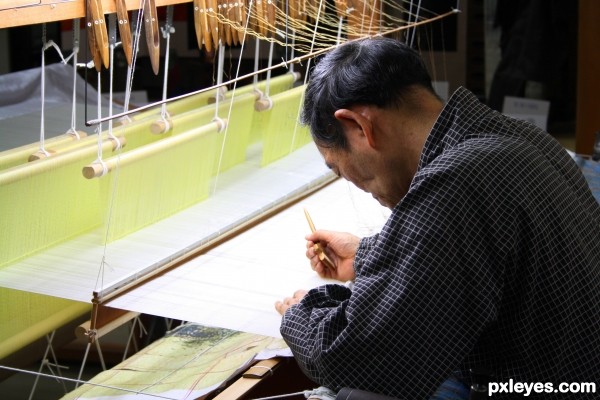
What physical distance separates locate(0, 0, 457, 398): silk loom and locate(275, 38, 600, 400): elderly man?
0.47 metres

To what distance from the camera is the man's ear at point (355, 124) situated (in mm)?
1654

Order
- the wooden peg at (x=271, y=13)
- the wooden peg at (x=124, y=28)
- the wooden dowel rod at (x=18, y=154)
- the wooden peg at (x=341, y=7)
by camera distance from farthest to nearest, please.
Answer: the wooden peg at (x=341, y=7), the wooden peg at (x=271, y=13), the wooden dowel rod at (x=18, y=154), the wooden peg at (x=124, y=28)

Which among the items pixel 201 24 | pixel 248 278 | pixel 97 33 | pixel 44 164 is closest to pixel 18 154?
pixel 44 164

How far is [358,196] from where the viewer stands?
2.99 meters

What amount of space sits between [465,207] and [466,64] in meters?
3.53

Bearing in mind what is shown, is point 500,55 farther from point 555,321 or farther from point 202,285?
point 555,321

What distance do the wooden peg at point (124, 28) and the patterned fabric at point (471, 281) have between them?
3.08ft

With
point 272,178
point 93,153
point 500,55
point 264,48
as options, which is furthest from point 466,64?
point 93,153

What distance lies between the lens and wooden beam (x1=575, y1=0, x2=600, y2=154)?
4.23 metres

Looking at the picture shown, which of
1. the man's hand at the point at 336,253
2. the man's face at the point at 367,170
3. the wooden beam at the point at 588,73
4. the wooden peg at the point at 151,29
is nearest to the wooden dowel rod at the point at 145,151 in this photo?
the wooden peg at the point at 151,29

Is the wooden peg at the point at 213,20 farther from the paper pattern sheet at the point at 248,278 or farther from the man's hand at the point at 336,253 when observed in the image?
the man's hand at the point at 336,253

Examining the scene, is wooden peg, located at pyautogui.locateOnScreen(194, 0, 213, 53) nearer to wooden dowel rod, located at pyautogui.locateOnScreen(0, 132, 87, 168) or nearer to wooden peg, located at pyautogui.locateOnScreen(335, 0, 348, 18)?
wooden dowel rod, located at pyautogui.locateOnScreen(0, 132, 87, 168)

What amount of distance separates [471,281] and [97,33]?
1133mm

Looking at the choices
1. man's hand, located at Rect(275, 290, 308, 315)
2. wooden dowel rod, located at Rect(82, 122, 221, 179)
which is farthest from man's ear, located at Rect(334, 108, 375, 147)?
wooden dowel rod, located at Rect(82, 122, 221, 179)
